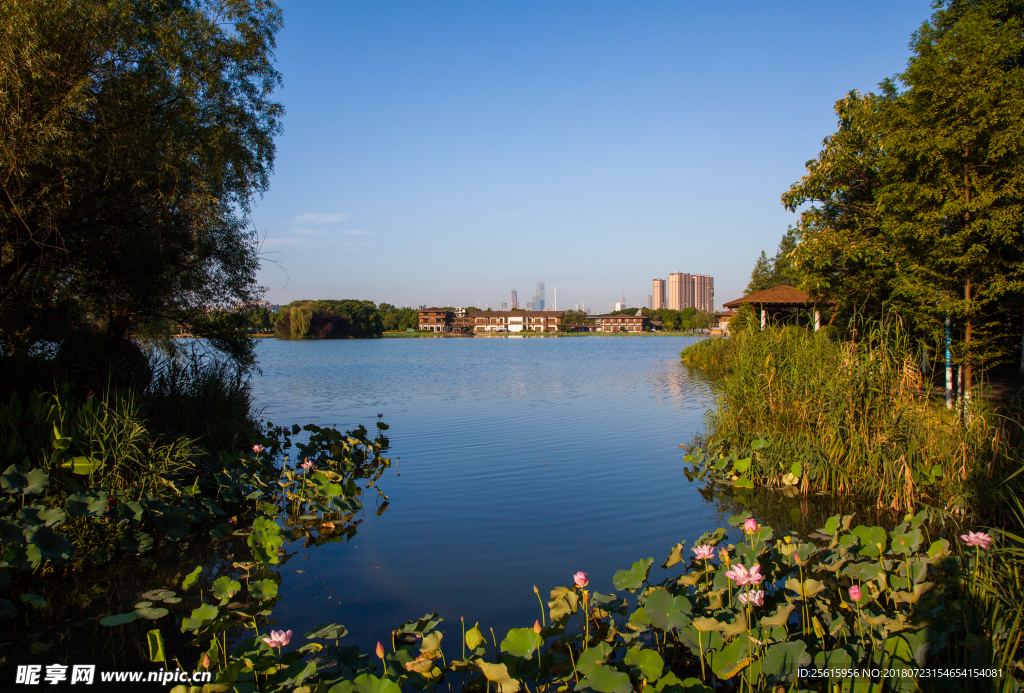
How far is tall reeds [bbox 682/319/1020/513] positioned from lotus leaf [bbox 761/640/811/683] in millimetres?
3815

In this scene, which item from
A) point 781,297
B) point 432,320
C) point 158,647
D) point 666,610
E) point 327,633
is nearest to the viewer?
point 666,610

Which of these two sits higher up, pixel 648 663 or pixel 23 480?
pixel 23 480

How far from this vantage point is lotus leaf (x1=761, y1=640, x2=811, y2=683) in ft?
8.34

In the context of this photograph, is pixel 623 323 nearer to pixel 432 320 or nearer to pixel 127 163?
pixel 432 320

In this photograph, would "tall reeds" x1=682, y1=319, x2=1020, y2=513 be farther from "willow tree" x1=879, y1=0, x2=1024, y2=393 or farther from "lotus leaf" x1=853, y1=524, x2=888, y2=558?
"lotus leaf" x1=853, y1=524, x2=888, y2=558

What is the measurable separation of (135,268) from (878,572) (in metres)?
10.0

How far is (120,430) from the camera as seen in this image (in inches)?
228

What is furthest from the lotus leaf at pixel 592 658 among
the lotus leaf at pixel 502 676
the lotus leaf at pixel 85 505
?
the lotus leaf at pixel 85 505

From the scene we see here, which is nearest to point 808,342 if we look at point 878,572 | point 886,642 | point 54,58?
point 878,572

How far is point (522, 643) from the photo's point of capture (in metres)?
2.80

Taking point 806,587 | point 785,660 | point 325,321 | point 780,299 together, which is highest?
point 325,321

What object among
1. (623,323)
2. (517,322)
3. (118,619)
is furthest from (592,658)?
(623,323)

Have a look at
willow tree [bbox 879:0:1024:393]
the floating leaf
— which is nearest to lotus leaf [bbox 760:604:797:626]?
the floating leaf

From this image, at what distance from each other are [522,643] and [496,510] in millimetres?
3863
